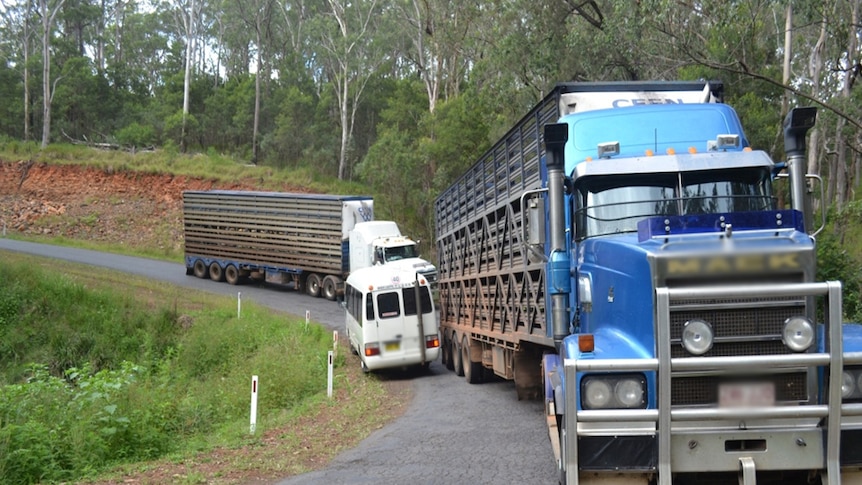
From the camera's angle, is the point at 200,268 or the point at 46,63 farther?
the point at 46,63

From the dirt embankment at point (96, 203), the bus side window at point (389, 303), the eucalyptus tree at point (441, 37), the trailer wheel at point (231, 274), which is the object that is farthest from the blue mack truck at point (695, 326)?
the dirt embankment at point (96, 203)

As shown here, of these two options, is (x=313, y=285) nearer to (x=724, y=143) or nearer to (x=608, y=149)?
(x=608, y=149)

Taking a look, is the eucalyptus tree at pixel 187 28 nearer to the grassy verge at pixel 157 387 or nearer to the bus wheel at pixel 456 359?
the grassy verge at pixel 157 387

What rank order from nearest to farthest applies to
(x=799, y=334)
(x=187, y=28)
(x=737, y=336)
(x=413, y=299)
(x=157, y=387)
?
(x=799, y=334) → (x=737, y=336) → (x=157, y=387) → (x=413, y=299) → (x=187, y=28)

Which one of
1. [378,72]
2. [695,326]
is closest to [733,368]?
[695,326]

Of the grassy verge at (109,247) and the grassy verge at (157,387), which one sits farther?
the grassy verge at (109,247)

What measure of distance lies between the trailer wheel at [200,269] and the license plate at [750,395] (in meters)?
35.1

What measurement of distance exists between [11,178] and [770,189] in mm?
52705

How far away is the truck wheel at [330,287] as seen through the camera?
1297 inches

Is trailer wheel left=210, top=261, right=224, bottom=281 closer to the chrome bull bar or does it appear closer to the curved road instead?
the curved road

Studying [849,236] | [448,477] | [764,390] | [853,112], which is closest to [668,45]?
[853,112]

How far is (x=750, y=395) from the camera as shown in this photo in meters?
5.51

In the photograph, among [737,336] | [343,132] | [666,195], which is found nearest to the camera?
[737,336]

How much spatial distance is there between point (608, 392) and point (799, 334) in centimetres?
132
